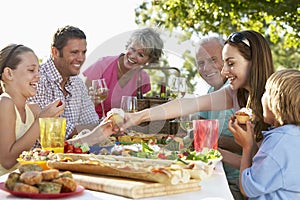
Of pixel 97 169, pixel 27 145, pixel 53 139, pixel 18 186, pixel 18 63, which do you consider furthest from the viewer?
pixel 18 63

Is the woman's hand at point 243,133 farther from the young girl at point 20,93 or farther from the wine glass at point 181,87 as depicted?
the wine glass at point 181,87

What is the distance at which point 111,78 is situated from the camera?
4797 mm

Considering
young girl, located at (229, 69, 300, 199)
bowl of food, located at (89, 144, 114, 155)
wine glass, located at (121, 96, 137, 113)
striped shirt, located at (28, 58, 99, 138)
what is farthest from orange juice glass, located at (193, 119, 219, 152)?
striped shirt, located at (28, 58, 99, 138)

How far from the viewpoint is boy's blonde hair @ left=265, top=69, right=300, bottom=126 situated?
7.72 feet

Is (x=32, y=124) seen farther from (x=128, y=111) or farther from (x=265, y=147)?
(x=265, y=147)

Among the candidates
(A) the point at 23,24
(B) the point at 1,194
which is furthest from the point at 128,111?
(A) the point at 23,24

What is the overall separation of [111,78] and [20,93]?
6.07ft

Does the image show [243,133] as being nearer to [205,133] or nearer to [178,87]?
[205,133]

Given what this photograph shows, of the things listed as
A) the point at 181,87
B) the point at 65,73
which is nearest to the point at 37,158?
the point at 181,87

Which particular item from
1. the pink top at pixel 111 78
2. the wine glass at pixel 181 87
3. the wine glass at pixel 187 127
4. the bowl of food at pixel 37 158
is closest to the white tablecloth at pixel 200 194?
the bowl of food at pixel 37 158

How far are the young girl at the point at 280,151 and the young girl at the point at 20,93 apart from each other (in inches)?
40.3

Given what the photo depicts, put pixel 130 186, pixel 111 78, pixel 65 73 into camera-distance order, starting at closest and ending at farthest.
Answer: pixel 130 186 < pixel 65 73 < pixel 111 78

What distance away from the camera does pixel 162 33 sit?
3924 millimetres

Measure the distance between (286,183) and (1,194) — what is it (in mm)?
1162
